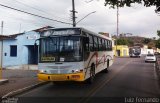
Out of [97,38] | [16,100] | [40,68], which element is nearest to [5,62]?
[97,38]

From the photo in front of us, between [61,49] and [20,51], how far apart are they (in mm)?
19309

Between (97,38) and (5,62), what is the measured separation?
1766 centimetres

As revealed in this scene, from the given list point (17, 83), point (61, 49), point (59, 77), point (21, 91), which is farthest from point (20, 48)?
point (59, 77)

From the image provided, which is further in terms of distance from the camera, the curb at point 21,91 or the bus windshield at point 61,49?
the bus windshield at point 61,49

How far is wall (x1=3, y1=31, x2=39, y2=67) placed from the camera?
33.6 m

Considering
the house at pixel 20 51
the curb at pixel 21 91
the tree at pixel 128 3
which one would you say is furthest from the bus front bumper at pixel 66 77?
the house at pixel 20 51

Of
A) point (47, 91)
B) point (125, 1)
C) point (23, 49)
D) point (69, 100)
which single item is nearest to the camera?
point (69, 100)

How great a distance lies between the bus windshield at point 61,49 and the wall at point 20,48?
659 inches

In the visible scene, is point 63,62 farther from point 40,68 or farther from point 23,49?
point 23,49

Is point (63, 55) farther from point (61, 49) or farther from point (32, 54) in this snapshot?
point (32, 54)

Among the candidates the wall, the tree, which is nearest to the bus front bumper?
the tree

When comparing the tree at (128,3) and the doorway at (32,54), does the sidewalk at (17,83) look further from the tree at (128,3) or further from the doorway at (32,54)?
the doorway at (32,54)

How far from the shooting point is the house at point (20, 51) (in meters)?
33.7

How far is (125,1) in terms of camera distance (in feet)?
49.5
